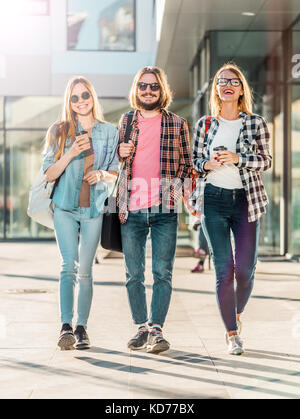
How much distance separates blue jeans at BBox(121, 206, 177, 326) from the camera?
5.27 metres

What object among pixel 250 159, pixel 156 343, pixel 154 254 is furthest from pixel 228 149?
pixel 156 343

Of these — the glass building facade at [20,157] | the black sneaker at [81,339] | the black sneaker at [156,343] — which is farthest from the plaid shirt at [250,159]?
the glass building facade at [20,157]

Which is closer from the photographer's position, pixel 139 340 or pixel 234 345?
pixel 234 345

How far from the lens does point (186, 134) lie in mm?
5387

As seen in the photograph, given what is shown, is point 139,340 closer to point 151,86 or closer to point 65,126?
point 65,126

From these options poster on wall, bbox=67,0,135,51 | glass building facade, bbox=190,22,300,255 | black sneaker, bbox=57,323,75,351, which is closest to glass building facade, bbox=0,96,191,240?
poster on wall, bbox=67,0,135,51

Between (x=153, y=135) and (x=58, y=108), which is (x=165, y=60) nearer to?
(x=58, y=108)

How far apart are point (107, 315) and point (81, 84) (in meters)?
2.37

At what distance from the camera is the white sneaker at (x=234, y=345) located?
5.10 meters

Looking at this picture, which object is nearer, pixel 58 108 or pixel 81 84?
pixel 81 84

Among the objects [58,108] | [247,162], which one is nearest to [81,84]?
[247,162]

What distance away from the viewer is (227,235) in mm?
5246

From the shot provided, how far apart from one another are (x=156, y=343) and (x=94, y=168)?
131cm

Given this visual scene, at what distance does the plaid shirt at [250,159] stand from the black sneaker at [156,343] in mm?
903
